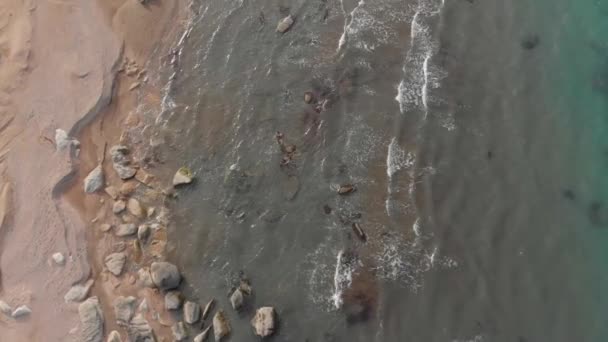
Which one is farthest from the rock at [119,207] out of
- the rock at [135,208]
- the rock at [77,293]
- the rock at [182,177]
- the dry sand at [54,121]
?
the rock at [77,293]

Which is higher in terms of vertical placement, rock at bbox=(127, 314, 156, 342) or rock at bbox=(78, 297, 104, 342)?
rock at bbox=(78, 297, 104, 342)

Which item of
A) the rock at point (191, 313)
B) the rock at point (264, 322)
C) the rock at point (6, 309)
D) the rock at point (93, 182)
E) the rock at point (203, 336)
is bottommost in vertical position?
the rock at point (264, 322)

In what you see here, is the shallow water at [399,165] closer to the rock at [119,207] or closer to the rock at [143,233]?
the rock at [143,233]

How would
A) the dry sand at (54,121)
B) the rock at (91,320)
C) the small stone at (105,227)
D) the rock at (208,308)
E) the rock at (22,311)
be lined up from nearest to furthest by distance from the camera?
1. the rock at (91,320)
2. the rock at (22,311)
3. the rock at (208,308)
4. the dry sand at (54,121)
5. the small stone at (105,227)

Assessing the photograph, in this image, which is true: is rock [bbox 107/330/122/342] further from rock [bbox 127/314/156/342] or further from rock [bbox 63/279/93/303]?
rock [bbox 63/279/93/303]

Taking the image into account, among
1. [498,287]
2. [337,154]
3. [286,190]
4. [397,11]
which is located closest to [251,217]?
[286,190]

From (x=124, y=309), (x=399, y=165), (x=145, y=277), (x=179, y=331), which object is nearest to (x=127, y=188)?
(x=145, y=277)

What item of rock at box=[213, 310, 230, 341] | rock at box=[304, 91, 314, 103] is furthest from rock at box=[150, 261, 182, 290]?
rock at box=[304, 91, 314, 103]
